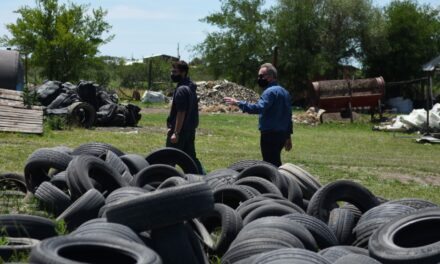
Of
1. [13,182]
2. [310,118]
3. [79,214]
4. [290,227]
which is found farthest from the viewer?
[310,118]

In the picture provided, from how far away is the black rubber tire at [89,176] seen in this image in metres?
7.39

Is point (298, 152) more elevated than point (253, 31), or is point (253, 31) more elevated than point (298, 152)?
point (253, 31)

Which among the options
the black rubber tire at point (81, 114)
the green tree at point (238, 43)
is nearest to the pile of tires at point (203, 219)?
the black rubber tire at point (81, 114)

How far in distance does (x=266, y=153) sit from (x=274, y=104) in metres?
0.76

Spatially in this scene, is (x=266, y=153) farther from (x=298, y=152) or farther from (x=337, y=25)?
(x=337, y=25)

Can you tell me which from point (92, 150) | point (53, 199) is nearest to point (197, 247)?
point (53, 199)

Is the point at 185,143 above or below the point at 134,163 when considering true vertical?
above

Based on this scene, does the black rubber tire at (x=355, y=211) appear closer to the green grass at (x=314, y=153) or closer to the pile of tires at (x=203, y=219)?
the pile of tires at (x=203, y=219)

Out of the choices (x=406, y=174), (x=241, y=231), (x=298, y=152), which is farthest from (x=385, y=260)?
(x=298, y=152)

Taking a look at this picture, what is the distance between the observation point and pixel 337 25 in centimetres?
5494

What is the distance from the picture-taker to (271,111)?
1002 cm

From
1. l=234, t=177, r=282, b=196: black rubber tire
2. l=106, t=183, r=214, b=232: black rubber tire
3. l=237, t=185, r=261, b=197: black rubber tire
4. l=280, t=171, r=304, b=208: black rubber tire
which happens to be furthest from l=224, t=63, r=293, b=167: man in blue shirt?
l=106, t=183, r=214, b=232: black rubber tire

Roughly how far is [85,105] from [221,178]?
1481cm

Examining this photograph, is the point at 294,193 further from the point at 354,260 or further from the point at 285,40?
the point at 285,40
